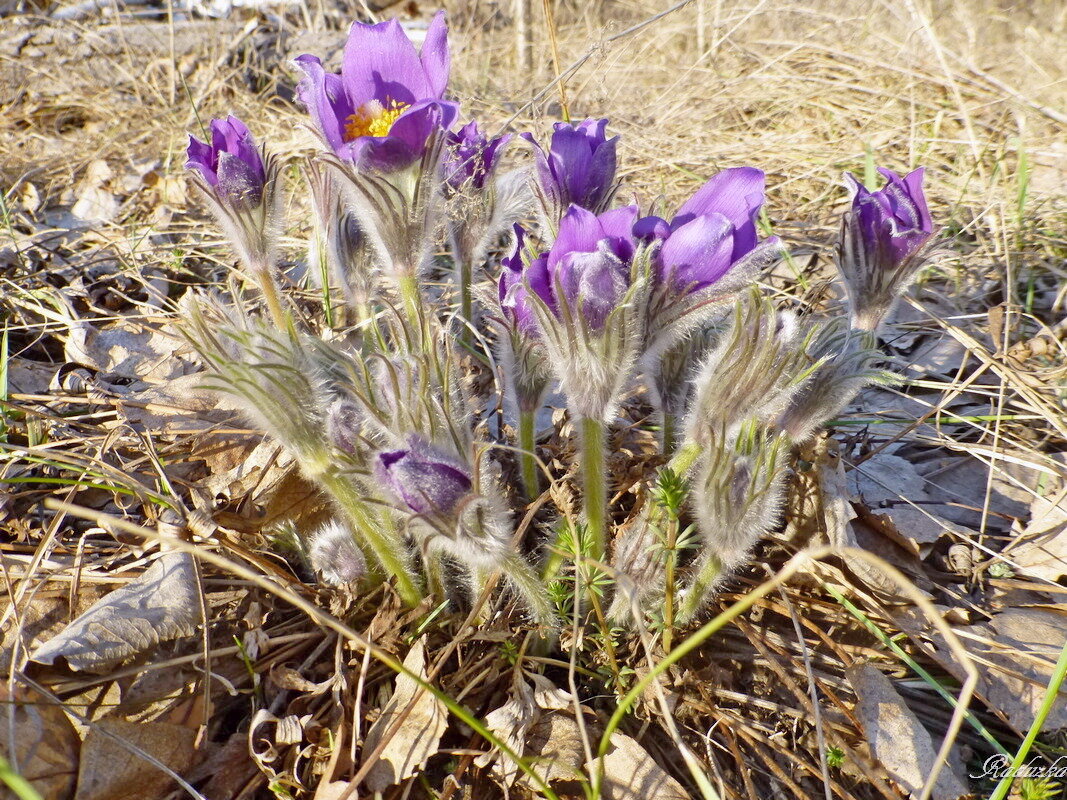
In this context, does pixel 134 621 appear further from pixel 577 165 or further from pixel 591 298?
pixel 577 165

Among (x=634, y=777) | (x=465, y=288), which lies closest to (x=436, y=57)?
(x=465, y=288)

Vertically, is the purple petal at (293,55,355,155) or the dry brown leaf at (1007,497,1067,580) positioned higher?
the purple petal at (293,55,355,155)

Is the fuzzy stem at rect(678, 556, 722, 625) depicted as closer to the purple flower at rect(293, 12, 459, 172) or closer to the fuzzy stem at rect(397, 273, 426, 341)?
the fuzzy stem at rect(397, 273, 426, 341)

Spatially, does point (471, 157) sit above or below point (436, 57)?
below

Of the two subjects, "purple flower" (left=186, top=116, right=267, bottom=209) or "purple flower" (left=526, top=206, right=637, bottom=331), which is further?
"purple flower" (left=186, top=116, right=267, bottom=209)

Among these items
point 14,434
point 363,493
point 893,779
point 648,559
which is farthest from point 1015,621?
point 14,434

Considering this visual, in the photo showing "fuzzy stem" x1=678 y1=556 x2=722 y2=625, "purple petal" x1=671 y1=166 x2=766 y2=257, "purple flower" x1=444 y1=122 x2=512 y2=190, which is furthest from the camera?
"purple flower" x1=444 y1=122 x2=512 y2=190
